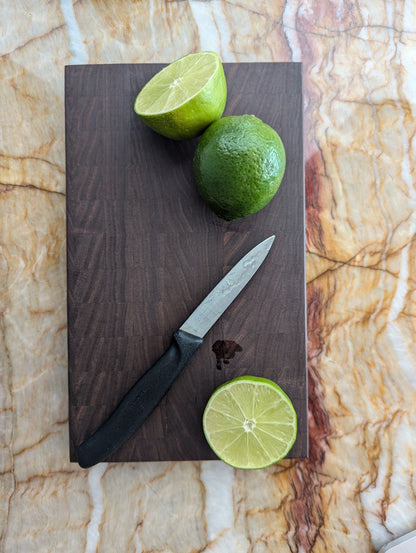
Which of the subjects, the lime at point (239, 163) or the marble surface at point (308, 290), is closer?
the lime at point (239, 163)

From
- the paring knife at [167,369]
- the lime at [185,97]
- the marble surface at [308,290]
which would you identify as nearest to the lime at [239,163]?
the lime at [185,97]

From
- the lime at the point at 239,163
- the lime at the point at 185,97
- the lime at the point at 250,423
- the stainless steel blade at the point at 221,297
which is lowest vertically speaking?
the lime at the point at 250,423

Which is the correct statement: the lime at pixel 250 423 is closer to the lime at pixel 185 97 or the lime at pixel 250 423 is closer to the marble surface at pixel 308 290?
the marble surface at pixel 308 290

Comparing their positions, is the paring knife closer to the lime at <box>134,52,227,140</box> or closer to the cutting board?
the cutting board

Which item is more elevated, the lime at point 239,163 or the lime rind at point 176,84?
the lime rind at point 176,84

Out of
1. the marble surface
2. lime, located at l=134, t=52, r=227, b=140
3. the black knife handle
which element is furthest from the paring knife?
lime, located at l=134, t=52, r=227, b=140

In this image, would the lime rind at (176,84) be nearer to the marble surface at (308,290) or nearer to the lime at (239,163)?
the lime at (239,163)
